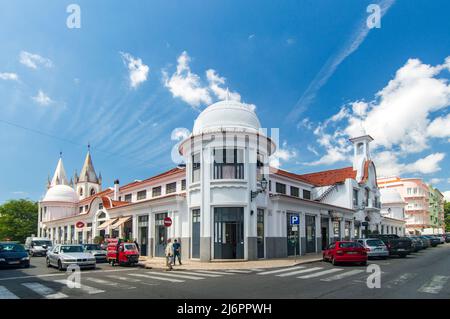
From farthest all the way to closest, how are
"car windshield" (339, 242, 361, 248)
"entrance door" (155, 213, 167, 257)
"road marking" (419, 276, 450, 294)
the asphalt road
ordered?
"entrance door" (155, 213, 167, 257) < "car windshield" (339, 242, 361, 248) < "road marking" (419, 276, 450, 294) < the asphalt road

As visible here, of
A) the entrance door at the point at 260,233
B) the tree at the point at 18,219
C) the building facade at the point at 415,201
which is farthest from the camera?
the building facade at the point at 415,201

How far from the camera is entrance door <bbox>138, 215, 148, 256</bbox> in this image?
3042 cm

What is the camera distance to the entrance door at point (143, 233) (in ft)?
99.8

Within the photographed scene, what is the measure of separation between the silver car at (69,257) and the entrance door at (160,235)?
783 centimetres

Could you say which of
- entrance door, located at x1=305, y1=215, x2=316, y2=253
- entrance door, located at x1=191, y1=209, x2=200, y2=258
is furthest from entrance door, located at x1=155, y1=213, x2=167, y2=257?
entrance door, located at x1=305, y1=215, x2=316, y2=253

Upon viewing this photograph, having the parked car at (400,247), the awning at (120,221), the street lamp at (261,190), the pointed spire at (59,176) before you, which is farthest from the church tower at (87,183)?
the parked car at (400,247)

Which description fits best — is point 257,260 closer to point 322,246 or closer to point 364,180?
point 322,246

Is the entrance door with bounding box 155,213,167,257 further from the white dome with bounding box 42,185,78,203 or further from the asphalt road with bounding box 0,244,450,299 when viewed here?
the white dome with bounding box 42,185,78,203

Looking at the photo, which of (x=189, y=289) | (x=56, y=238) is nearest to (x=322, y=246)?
(x=189, y=289)

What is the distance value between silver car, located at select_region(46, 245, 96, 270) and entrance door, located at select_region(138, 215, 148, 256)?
9.47 m

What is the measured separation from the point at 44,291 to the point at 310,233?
23.6 m

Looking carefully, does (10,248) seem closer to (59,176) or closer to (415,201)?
(59,176)

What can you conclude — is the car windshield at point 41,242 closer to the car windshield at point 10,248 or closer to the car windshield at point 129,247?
the car windshield at point 10,248
